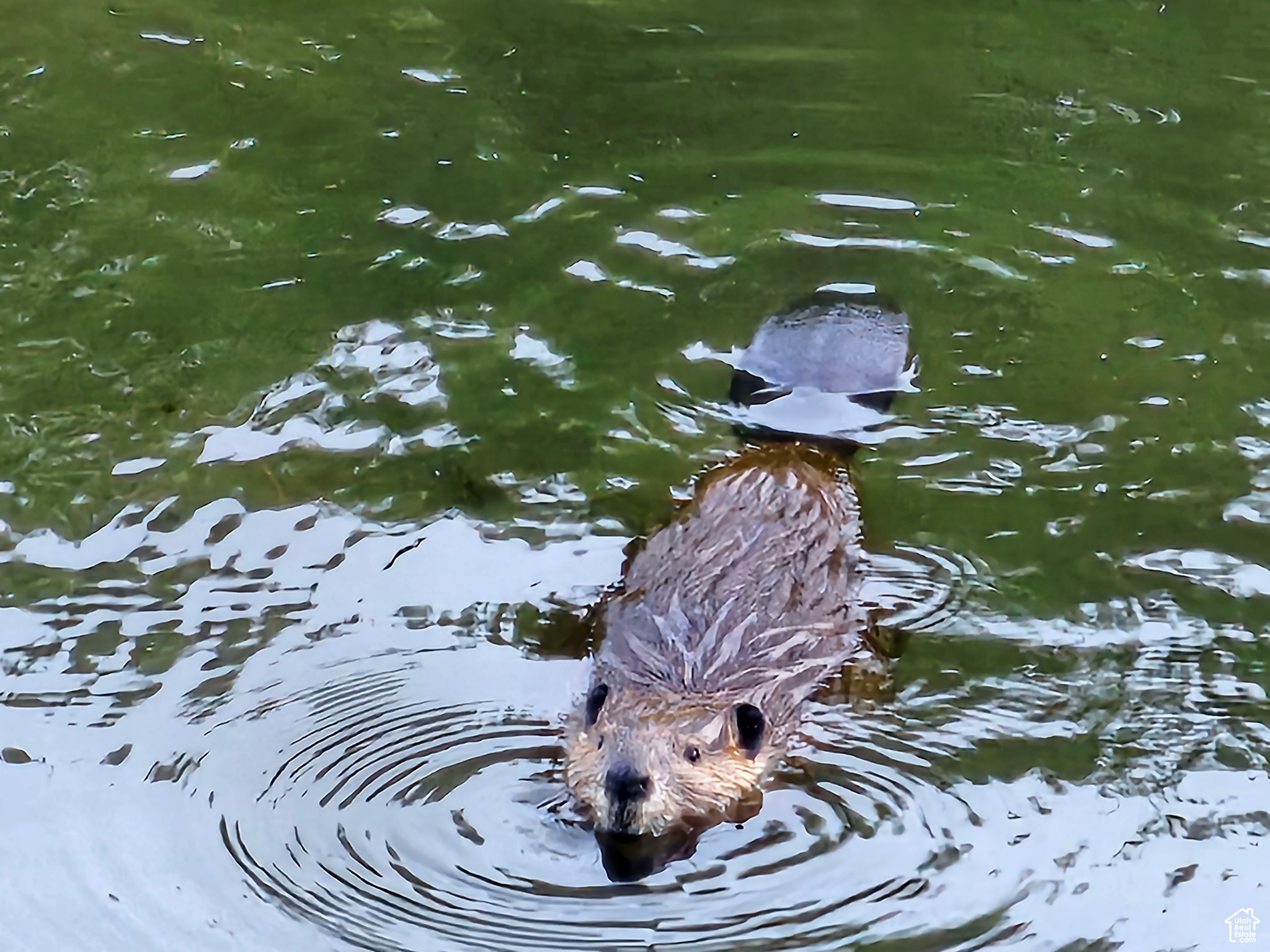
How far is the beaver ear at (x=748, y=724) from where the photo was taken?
4121 millimetres

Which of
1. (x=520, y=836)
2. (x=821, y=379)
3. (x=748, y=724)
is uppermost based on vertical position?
(x=821, y=379)

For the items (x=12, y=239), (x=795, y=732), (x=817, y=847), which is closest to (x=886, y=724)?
(x=795, y=732)

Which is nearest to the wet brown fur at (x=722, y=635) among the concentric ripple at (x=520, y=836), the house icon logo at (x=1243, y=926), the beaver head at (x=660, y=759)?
the beaver head at (x=660, y=759)

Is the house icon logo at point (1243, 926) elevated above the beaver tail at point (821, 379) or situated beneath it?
situated beneath

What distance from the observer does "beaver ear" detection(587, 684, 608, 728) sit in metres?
4.07

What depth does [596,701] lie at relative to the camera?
4.08 metres

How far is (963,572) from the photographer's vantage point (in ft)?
15.9

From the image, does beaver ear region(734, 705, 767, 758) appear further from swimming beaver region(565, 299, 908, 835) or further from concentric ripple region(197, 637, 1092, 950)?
concentric ripple region(197, 637, 1092, 950)

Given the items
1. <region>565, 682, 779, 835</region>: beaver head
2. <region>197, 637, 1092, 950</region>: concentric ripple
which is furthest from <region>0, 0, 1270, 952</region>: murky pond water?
<region>565, 682, 779, 835</region>: beaver head

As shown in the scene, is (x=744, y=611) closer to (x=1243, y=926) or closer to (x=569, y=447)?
(x=569, y=447)

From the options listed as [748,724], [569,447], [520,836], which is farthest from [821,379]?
[520,836]

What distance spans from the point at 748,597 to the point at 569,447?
107 cm

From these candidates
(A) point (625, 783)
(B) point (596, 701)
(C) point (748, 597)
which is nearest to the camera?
(A) point (625, 783)

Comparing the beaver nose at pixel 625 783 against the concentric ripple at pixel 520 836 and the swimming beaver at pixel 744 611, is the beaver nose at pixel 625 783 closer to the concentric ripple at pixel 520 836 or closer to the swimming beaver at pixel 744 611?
the swimming beaver at pixel 744 611
